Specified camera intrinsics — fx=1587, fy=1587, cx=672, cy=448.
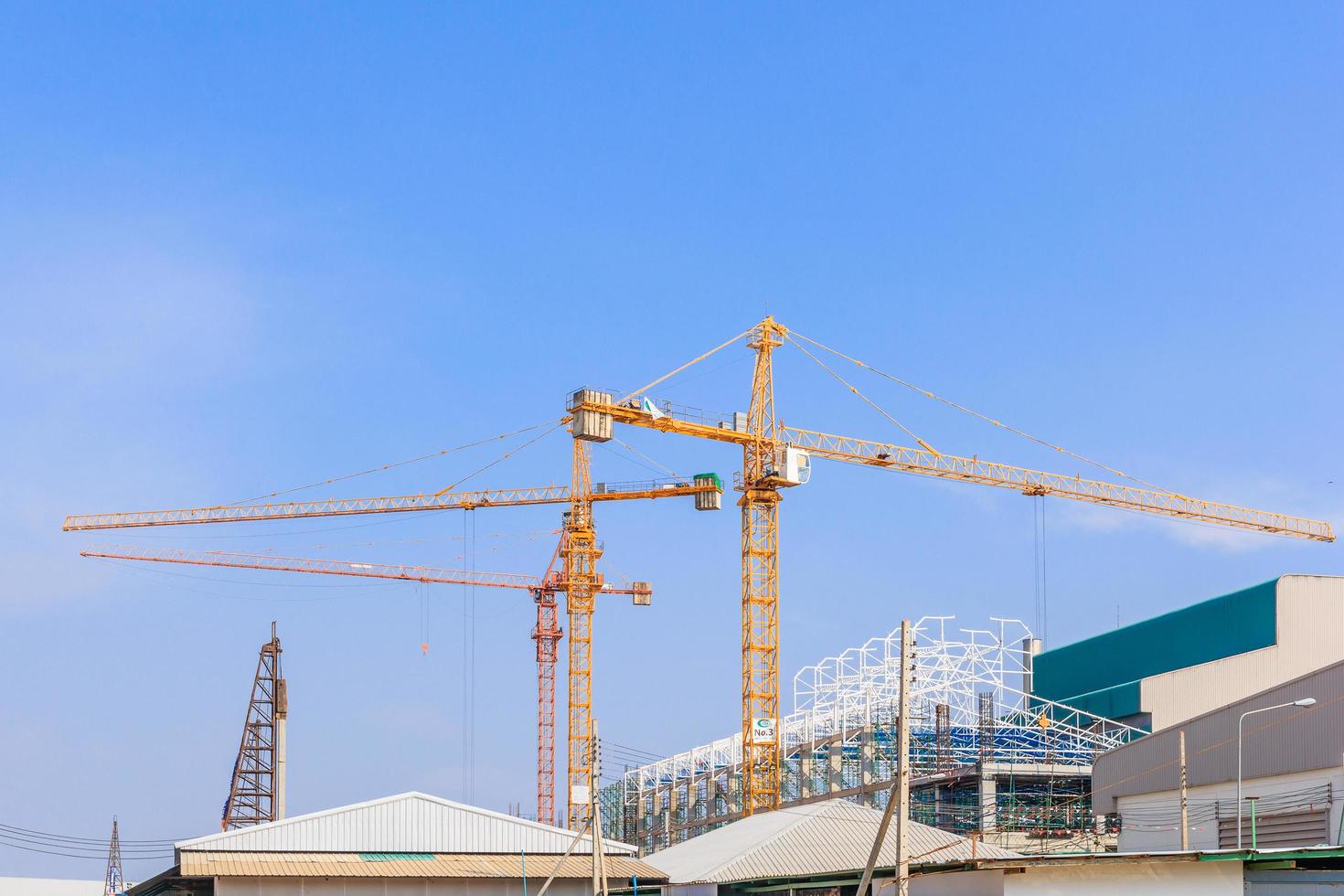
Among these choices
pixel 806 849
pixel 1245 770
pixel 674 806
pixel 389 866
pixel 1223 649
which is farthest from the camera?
pixel 674 806

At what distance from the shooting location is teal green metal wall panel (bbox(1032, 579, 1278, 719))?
91.2 m

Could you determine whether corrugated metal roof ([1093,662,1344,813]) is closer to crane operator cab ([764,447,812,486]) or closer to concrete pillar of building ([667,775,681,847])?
crane operator cab ([764,447,812,486])

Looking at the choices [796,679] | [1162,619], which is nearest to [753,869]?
[1162,619]

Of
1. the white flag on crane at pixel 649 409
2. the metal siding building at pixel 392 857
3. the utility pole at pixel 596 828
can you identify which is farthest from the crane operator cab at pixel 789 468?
the utility pole at pixel 596 828

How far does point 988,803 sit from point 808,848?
130 feet

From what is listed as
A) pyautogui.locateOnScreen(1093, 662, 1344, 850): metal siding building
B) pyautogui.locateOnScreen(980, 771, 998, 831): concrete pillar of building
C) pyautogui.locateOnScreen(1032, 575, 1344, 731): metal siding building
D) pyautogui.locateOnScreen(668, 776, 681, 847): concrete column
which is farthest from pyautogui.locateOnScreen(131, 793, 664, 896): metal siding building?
pyautogui.locateOnScreen(668, 776, 681, 847): concrete column

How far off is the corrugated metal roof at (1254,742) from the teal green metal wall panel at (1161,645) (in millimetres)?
31874

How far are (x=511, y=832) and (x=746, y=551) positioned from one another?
65.1m

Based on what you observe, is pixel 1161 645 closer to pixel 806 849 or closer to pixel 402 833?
pixel 806 849

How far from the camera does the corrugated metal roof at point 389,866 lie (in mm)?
59906

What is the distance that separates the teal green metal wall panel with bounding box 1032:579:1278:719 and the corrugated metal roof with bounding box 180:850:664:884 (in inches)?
1755

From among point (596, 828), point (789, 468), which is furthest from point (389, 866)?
point (789, 468)

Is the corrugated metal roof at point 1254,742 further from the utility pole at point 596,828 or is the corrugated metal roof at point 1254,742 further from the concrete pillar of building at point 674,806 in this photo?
the concrete pillar of building at point 674,806

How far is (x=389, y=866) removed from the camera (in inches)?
2450
